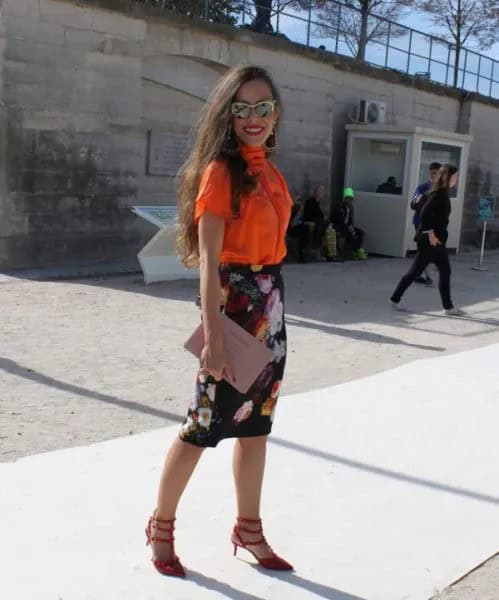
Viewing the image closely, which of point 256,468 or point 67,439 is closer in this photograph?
point 256,468

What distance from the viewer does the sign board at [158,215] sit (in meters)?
10.5

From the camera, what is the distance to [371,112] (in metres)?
17.0

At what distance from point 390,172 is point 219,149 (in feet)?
46.6

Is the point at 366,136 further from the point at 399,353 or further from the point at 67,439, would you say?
the point at 67,439

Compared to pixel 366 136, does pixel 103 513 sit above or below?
below

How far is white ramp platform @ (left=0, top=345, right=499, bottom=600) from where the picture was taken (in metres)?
3.15

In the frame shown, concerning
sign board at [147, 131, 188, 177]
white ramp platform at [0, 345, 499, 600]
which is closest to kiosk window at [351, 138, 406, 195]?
sign board at [147, 131, 188, 177]

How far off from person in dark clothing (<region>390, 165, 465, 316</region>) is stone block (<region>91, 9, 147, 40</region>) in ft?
17.3

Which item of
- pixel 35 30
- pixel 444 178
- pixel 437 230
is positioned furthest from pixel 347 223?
pixel 35 30

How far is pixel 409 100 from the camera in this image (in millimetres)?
18906

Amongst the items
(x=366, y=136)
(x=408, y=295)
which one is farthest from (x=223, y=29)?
(x=408, y=295)

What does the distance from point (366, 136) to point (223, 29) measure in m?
4.18

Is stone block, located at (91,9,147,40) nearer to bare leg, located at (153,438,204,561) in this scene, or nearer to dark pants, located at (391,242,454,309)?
dark pants, located at (391,242,454,309)

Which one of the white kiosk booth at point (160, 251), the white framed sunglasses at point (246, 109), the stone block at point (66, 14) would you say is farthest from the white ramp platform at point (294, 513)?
the stone block at point (66, 14)
